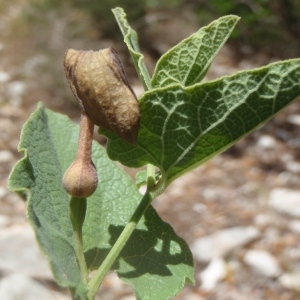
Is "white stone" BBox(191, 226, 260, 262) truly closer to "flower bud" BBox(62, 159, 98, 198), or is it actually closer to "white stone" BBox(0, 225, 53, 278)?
"white stone" BBox(0, 225, 53, 278)

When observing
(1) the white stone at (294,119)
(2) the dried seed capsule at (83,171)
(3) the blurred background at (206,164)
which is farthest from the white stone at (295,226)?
(2) the dried seed capsule at (83,171)

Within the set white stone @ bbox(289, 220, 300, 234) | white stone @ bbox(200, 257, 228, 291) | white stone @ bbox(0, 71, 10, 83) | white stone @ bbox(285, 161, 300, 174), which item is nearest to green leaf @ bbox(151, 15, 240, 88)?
white stone @ bbox(200, 257, 228, 291)

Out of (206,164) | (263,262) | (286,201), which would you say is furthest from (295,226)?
(206,164)

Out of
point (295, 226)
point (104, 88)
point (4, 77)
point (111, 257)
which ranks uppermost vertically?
point (104, 88)

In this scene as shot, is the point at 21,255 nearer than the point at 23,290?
No

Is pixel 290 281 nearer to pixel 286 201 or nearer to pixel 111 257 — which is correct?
pixel 286 201

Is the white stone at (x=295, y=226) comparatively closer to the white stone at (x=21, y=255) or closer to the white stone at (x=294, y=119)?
the white stone at (x=294, y=119)

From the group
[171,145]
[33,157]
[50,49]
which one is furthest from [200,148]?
[50,49]
